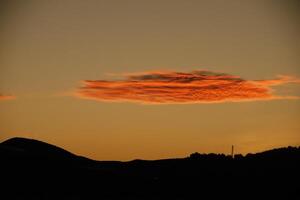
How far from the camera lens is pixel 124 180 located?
120 metres

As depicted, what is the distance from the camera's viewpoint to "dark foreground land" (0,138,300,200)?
335 ft

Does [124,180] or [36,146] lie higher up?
[36,146]

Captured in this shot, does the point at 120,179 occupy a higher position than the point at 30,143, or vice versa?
the point at 30,143

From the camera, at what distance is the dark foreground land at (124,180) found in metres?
102

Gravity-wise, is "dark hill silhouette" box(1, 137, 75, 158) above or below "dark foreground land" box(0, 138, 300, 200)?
above

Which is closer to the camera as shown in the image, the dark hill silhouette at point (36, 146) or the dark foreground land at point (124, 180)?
the dark foreground land at point (124, 180)

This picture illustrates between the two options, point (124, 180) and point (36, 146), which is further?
point (36, 146)

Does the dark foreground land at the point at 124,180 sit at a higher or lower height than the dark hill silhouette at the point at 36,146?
lower

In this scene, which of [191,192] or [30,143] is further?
[30,143]

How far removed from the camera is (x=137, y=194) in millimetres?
106875

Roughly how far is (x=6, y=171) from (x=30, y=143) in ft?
133

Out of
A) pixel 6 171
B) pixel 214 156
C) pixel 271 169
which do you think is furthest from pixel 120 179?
pixel 214 156

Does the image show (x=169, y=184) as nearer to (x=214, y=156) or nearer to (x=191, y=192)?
(x=191, y=192)

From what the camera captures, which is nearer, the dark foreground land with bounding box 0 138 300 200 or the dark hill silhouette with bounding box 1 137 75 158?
the dark foreground land with bounding box 0 138 300 200
